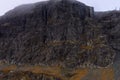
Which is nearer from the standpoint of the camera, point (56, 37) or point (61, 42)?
point (61, 42)

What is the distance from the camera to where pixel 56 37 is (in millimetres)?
94562

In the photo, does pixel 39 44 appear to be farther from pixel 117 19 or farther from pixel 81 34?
pixel 117 19

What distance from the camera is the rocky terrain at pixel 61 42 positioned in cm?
8150

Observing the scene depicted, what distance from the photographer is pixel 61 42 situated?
305 feet

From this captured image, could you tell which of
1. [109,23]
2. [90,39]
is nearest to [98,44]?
[90,39]

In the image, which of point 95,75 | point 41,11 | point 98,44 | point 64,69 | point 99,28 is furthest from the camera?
point 41,11

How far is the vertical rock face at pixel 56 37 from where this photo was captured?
86500 millimetres

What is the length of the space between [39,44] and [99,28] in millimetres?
16127

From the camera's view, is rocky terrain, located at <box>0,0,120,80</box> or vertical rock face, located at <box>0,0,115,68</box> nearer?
rocky terrain, located at <box>0,0,120,80</box>

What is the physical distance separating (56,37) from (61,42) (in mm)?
2527

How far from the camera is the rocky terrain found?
8150cm

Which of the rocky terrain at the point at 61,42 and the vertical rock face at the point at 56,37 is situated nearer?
the rocky terrain at the point at 61,42

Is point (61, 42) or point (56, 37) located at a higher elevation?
point (56, 37)

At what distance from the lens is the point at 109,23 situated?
318ft
